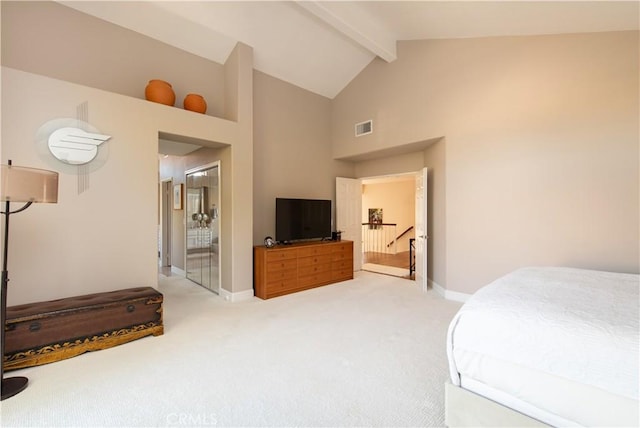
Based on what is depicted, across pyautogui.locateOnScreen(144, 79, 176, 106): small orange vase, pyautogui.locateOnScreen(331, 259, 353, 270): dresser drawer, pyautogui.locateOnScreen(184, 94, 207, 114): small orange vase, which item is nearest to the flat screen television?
pyautogui.locateOnScreen(331, 259, 353, 270): dresser drawer

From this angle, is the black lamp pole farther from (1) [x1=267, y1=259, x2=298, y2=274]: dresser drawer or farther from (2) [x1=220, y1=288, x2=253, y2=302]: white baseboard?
(1) [x1=267, y1=259, x2=298, y2=274]: dresser drawer

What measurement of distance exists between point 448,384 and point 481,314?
445 mm

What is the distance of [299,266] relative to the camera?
4.71m

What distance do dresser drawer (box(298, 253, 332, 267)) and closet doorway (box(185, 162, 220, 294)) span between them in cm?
137

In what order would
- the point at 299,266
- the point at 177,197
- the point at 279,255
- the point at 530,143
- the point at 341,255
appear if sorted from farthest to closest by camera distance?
1. the point at 177,197
2. the point at 341,255
3. the point at 299,266
4. the point at 279,255
5. the point at 530,143

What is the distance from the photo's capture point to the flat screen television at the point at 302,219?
4.89 m

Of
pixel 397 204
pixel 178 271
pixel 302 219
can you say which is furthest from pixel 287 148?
pixel 397 204

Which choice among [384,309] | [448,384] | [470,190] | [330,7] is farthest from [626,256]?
[330,7]

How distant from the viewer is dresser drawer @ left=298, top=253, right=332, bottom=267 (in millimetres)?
4756

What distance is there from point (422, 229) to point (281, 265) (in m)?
2.50

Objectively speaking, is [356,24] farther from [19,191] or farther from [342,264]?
[19,191]

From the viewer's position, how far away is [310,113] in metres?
5.76

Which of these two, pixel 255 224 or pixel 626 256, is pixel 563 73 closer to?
pixel 626 256

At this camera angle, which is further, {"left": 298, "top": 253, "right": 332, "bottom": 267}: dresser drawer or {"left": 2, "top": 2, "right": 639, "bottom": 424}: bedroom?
{"left": 298, "top": 253, "right": 332, "bottom": 267}: dresser drawer
